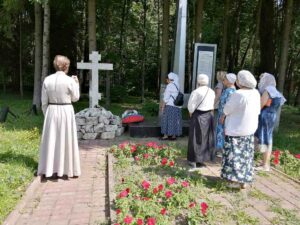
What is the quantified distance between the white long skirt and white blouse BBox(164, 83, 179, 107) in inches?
133

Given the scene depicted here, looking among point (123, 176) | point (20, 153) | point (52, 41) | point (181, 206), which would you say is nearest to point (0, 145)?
point (20, 153)

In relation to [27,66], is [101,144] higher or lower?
lower

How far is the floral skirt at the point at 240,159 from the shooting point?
5359 mm

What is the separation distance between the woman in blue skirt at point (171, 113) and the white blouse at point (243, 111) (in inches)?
137

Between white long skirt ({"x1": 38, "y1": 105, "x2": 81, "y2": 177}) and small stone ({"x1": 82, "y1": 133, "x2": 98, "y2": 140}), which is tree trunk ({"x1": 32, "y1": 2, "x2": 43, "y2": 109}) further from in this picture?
white long skirt ({"x1": 38, "y1": 105, "x2": 81, "y2": 177})

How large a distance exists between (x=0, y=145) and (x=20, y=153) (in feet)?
2.78

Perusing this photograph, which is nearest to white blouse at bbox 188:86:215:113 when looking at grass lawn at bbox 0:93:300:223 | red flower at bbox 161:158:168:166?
red flower at bbox 161:158:168:166

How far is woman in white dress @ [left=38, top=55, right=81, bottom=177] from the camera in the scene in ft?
18.9

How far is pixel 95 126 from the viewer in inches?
360

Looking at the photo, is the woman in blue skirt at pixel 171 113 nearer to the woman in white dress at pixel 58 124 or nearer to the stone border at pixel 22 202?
the woman in white dress at pixel 58 124

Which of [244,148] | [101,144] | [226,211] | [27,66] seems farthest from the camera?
[27,66]

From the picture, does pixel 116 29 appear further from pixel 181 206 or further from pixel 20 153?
pixel 181 206

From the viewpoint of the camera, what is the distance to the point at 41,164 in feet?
19.3

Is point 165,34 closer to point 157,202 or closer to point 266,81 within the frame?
point 266,81
